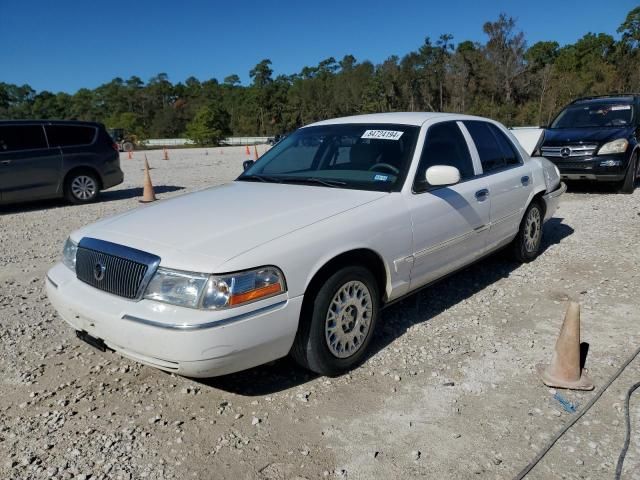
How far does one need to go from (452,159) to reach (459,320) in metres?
1.33

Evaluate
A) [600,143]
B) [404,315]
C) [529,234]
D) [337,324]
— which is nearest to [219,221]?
[337,324]

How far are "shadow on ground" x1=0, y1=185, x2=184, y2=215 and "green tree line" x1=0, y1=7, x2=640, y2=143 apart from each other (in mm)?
33529

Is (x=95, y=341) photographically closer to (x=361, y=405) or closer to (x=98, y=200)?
(x=361, y=405)

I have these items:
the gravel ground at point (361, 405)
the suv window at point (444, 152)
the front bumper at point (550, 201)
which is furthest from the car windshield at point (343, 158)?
the front bumper at point (550, 201)

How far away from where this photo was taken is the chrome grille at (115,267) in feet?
9.45

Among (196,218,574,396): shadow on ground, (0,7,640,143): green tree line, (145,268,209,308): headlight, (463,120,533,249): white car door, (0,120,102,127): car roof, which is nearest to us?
(145,268,209,308): headlight

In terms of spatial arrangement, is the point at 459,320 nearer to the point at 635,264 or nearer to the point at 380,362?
the point at 380,362

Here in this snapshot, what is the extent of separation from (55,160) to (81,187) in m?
0.78

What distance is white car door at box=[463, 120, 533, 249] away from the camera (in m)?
4.75

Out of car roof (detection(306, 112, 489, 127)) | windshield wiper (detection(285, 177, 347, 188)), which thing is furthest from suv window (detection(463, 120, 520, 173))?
windshield wiper (detection(285, 177, 347, 188))

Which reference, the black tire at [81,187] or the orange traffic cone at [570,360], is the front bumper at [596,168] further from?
the black tire at [81,187]

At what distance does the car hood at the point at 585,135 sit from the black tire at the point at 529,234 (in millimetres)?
4632

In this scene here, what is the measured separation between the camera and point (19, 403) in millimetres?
3238

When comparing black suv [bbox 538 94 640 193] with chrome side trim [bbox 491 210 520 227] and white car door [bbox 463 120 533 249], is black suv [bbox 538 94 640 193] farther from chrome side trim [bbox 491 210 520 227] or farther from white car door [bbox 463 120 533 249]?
chrome side trim [bbox 491 210 520 227]
